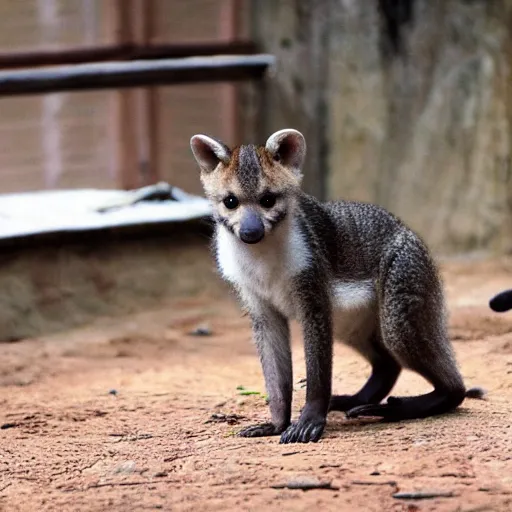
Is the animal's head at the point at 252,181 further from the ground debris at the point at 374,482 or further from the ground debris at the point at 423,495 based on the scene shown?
the ground debris at the point at 423,495

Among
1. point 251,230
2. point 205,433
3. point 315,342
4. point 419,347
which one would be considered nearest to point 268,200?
point 251,230

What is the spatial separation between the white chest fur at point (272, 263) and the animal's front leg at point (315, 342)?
0.07m

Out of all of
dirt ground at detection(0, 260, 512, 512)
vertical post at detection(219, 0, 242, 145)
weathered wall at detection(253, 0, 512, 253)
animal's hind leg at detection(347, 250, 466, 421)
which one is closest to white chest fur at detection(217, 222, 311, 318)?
animal's hind leg at detection(347, 250, 466, 421)

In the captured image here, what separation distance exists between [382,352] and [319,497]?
1787mm

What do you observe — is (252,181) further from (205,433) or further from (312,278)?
(205,433)

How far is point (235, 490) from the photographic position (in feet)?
14.0

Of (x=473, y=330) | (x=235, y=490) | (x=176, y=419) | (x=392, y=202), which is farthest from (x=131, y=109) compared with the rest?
(x=235, y=490)

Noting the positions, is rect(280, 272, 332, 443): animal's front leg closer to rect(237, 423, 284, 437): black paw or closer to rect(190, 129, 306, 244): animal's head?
rect(237, 423, 284, 437): black paw

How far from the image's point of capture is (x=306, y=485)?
4.23 meters

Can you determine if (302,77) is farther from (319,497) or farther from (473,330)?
(319,497)

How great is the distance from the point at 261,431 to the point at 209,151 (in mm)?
1381

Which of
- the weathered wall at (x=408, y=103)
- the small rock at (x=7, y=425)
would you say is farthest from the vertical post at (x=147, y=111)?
the small rock at (x=7, y=425)

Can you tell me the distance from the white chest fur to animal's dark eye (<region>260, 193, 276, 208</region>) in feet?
0.53

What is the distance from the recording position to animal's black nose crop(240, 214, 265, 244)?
4897 mm
